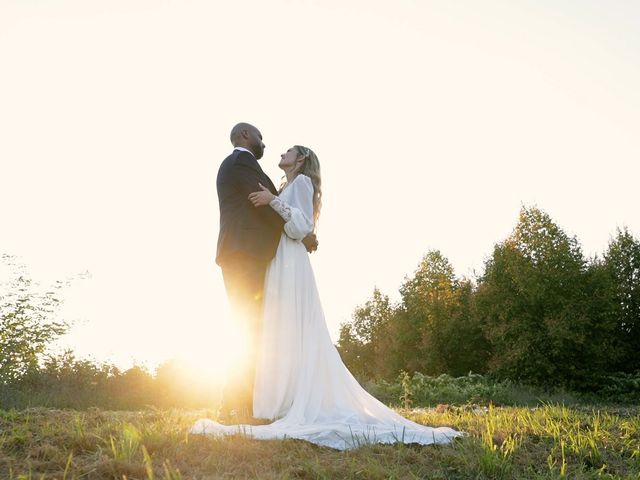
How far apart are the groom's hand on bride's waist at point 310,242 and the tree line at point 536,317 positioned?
1842 cm

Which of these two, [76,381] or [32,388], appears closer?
[32,388]

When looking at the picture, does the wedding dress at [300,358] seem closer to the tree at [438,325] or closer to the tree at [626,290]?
the tree at [626,290]

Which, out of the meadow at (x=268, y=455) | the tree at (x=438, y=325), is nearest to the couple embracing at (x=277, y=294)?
the meadow at (x=268, y=455)

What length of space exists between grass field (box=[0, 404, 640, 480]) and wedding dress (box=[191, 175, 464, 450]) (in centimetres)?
67

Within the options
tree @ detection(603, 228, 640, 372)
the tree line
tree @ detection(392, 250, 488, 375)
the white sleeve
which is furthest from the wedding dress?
tree @ detection(392, 250, 488, 375)

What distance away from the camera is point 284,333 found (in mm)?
5695

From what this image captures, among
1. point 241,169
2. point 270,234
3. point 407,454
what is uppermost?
point 241,169

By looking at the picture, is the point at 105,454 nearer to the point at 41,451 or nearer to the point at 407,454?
the point at 41,451

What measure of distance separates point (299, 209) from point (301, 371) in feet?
5.08

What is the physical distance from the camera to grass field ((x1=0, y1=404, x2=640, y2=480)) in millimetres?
3219

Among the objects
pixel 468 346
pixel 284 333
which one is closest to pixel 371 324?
pixel 468 346

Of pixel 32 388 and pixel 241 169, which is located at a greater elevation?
pixel 241 169

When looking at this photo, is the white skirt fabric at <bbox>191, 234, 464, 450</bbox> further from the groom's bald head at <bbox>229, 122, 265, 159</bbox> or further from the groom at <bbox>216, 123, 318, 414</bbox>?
the groom's bald head at <bbox>229, 122, 265, 159</bbox>

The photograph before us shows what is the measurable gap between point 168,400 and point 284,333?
5595 mm
